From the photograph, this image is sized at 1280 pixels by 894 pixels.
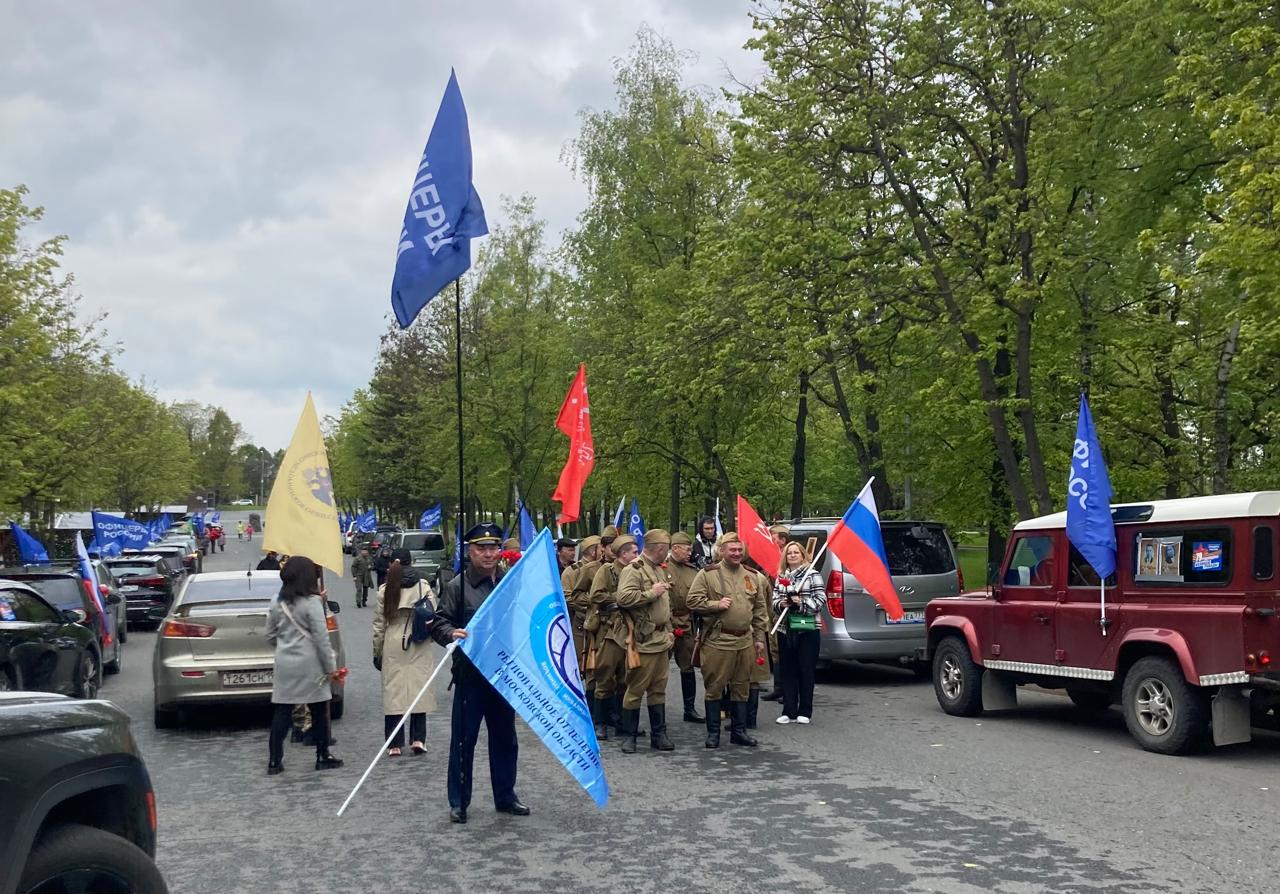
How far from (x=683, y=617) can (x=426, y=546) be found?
2901 cm

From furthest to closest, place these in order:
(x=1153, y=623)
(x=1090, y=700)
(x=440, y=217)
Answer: (x=1090, y=700) < (x=1153, y=623) < (x=440, y=217)

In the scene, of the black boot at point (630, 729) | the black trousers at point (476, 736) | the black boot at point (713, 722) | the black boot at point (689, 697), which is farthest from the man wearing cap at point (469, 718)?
the black boot at point (689, 697)

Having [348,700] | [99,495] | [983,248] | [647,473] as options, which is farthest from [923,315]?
[99,495]

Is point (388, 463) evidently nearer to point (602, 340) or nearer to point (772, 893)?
point (602, 340)

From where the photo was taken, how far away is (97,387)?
48.8 metres

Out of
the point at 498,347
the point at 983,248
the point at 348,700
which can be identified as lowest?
the point at 348,700

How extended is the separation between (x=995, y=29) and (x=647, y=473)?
20.7 m

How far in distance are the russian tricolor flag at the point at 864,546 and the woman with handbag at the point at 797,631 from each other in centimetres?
98

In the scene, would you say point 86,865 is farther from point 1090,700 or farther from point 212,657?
point 1090,700

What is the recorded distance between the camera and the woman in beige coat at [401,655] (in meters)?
10.2

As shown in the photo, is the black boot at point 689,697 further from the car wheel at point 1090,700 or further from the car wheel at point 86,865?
the car wheel at point 86,865

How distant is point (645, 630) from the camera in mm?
10508

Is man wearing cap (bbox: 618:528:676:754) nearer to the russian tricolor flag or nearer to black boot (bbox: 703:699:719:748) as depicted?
black boot (bbox: 703:699:719:748)

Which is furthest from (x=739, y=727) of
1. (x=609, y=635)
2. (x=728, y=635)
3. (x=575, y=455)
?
(x=575, y=455)
